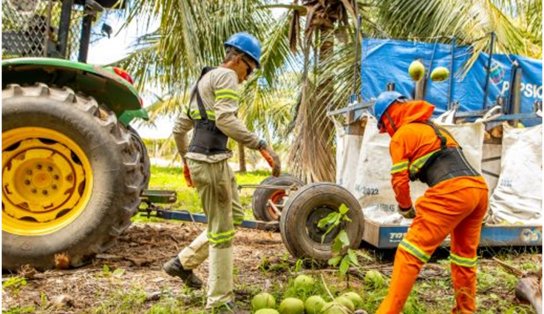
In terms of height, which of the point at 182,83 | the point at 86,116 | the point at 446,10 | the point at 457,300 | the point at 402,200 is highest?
the point at 446,10

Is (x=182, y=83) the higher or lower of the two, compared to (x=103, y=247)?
higher

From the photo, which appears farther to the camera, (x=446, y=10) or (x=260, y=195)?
(x=446, y=10)

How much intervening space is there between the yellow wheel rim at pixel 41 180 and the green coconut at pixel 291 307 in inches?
70.8

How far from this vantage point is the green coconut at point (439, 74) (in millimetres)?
6801

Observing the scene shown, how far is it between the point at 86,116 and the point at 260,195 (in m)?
3.06

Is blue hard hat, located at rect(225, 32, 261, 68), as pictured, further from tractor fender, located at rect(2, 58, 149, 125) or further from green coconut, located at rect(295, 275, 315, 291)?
green coconut, located at rect(295, 275, 315, 291)

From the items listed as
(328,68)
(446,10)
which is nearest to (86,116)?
(328,68)

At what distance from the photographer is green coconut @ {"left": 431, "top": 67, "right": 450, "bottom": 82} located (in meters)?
6.80

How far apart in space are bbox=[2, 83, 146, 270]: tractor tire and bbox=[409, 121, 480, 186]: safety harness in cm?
219

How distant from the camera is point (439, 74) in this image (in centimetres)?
680

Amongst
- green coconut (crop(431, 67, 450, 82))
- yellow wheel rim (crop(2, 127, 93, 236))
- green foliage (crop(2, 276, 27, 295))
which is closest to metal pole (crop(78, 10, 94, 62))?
yellow wheel rim (crop(2, 127, 93, 236))

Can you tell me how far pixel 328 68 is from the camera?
31.3 ft

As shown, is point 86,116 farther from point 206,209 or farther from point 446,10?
point 446,10

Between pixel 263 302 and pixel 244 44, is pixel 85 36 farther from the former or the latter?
pixel 263 302
